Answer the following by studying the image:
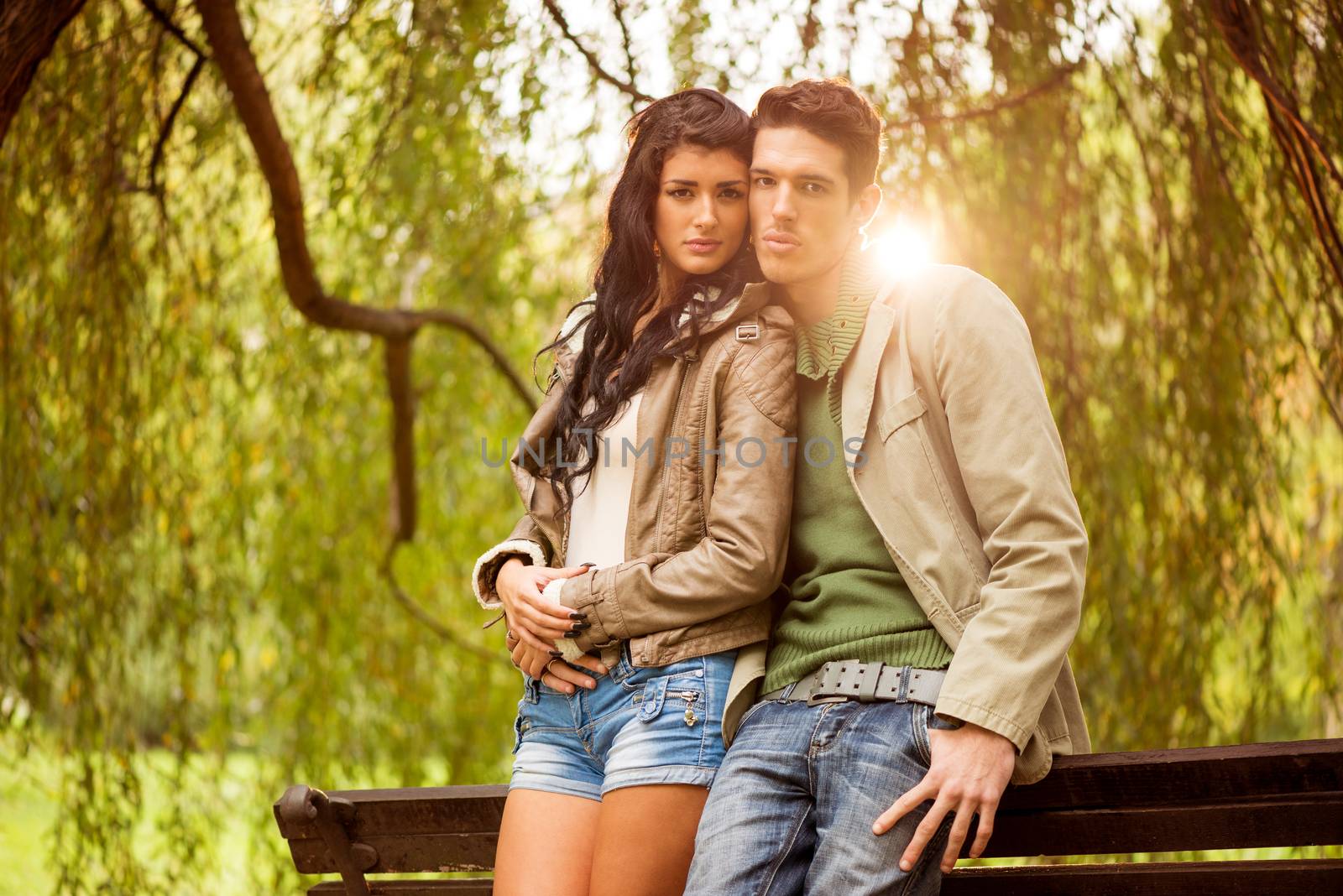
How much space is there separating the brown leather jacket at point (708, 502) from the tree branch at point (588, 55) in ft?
4.61

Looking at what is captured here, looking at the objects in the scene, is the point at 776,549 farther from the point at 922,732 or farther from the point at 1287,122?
the point at 1287,122

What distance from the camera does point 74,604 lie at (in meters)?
3.38

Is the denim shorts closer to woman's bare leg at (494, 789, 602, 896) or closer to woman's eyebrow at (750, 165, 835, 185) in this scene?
woman's bare leg at (494, 789, 602, 896)

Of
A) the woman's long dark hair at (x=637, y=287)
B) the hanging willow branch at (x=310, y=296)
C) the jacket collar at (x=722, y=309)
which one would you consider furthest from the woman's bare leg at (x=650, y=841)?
the hanging willow branch at (x=310, y=296)

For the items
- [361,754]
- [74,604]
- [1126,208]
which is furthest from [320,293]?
[1126,208]

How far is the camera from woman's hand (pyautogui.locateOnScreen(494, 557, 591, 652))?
179 cm

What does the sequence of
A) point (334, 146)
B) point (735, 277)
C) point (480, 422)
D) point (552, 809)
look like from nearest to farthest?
point (552, 809)
point (735, 277)
point (334, 146)
point (480, 422)

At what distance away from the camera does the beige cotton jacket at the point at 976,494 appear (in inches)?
59.9

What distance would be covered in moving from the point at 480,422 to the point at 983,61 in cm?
212

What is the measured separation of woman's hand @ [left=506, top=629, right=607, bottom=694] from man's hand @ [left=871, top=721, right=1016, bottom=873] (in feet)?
1.54

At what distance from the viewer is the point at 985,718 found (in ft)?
4.91

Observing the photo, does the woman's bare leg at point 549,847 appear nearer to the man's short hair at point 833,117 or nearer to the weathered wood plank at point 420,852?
the weathered wood plank at point 420,852

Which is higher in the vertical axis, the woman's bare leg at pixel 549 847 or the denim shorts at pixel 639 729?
the denim shorts at pixel 639 729

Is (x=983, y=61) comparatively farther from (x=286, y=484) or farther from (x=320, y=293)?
(x=286, y=484)
